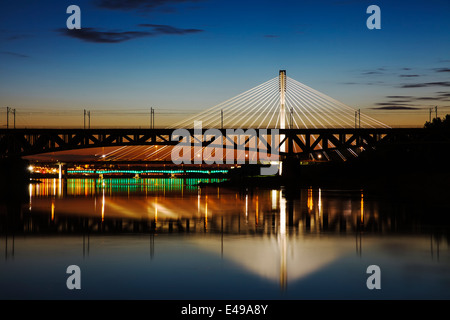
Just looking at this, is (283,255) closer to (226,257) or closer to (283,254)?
(283,254)

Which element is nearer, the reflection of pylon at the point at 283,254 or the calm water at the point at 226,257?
the calm water at the point at 226,257

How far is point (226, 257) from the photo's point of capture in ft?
62.5

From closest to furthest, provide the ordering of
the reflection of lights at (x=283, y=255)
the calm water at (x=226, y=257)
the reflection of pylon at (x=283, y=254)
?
the calm water at (x=226, y=257) → the reflection of pylon at (x=283, y=254) → the reflection of lights at (x=283, y=255)

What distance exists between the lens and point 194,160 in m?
178

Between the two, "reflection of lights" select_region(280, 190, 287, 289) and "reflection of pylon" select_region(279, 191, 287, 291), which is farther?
"reflection of lights" select_region(280, 190, 287, 289)

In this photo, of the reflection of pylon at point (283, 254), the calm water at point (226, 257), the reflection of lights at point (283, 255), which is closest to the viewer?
the calm water at point (226, 257)

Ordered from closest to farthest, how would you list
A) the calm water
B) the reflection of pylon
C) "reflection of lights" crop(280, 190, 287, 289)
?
1. the calm water
2. the reflection of pylon
3. "reflection of lights" crop(280, 190, 287, 289)

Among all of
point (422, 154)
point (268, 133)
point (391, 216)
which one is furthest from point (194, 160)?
point (391, 216)

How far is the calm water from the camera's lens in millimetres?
13797

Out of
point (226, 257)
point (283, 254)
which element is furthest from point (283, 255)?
point (226, 257)

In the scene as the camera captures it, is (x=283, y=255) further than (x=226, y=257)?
Yes

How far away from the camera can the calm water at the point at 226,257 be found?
1380 centimetres
